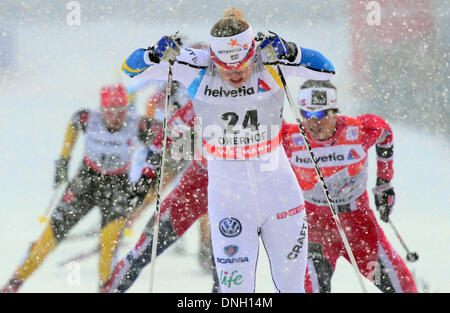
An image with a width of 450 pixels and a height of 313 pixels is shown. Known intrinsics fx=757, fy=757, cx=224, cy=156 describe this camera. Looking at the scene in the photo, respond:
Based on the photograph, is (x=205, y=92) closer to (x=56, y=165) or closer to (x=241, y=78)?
(x=241, y=78)

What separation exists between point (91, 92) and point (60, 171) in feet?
17.9

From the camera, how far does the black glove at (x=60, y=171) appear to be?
6.97 meters

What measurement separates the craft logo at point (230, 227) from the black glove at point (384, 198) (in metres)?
1.87

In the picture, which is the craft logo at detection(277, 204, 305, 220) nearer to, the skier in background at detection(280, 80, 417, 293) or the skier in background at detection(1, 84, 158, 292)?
the skier in background at detection(280, 80, 417, 293)

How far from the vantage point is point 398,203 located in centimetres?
1009

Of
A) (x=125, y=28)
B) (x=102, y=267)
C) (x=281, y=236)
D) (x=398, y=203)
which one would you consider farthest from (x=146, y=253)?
(x=125, y=28)

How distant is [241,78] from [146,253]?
1.94m

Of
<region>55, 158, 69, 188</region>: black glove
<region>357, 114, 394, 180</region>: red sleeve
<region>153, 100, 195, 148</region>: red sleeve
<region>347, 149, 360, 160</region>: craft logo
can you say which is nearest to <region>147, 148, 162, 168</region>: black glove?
<region>153, 100, 195, 148</region>: red sleeve

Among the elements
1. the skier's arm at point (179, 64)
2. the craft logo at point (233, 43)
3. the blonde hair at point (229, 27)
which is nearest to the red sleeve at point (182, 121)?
the skier's arm at point (179, 64)

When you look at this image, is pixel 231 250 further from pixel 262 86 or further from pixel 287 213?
pixel 262 86

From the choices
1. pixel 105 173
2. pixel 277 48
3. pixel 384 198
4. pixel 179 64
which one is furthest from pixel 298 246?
pixel 105 173

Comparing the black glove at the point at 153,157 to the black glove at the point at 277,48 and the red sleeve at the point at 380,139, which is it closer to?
the red sleeve at the point at 380,139

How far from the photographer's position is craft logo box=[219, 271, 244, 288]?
14.7 ft

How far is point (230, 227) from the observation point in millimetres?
4492
